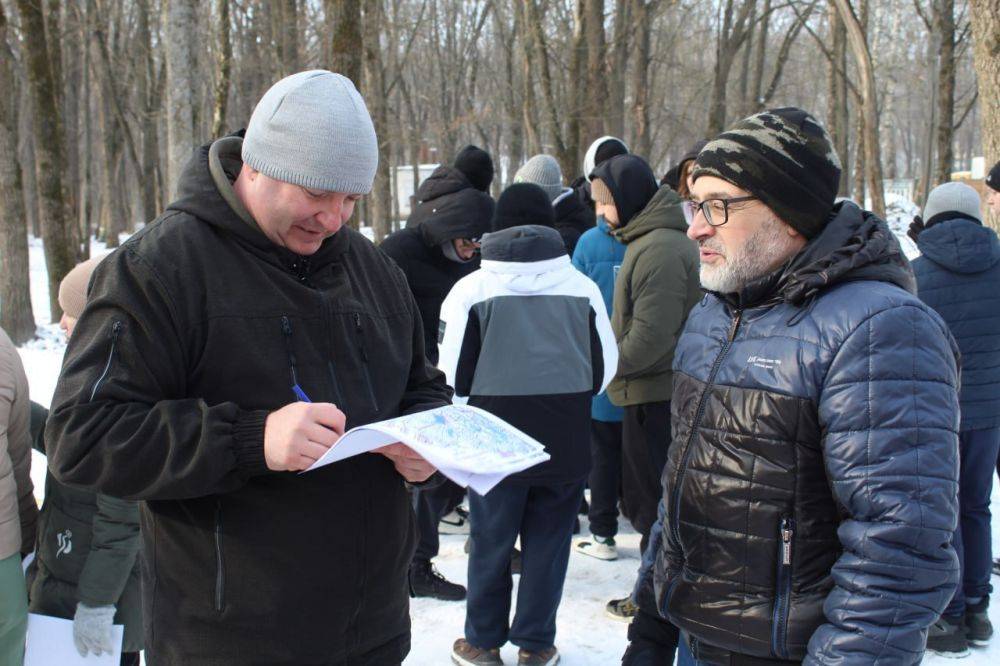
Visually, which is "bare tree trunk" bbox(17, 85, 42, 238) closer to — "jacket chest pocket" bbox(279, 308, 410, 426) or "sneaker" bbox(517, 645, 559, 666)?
"sneaker" bbox(517, 645, 559, 666)

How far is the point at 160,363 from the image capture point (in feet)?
5.88

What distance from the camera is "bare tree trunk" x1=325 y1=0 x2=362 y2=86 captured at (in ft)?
24.2

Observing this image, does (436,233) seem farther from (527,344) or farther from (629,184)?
(527,344)

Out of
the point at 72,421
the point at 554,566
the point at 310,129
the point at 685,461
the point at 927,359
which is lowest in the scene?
the point at 554,566

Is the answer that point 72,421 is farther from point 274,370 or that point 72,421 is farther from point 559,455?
point 559,455

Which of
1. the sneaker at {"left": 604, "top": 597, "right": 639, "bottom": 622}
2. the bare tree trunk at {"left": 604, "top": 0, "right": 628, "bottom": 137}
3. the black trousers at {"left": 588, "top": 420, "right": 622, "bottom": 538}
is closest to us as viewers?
the sneaker at {"left": 604, "top": 597, "right": 639, "bottom": 622}

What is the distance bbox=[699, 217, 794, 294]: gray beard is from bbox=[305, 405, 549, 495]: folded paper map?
0.63 metres

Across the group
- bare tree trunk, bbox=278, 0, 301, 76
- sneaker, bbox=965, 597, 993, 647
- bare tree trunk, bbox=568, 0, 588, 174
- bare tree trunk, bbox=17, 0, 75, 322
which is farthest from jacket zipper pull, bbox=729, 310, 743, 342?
bare tree trunk, bbox=278, 0, 301, 76

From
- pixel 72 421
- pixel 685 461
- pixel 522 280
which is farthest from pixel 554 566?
pixel 72 421

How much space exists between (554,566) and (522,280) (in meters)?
1.35

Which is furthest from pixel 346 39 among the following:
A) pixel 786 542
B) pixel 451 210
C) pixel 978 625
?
pixel 786 542

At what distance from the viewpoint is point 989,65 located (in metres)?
6.75

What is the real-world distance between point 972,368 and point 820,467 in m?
2.97

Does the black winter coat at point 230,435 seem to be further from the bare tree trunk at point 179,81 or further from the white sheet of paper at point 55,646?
the bare tree trunk at point 179,81
